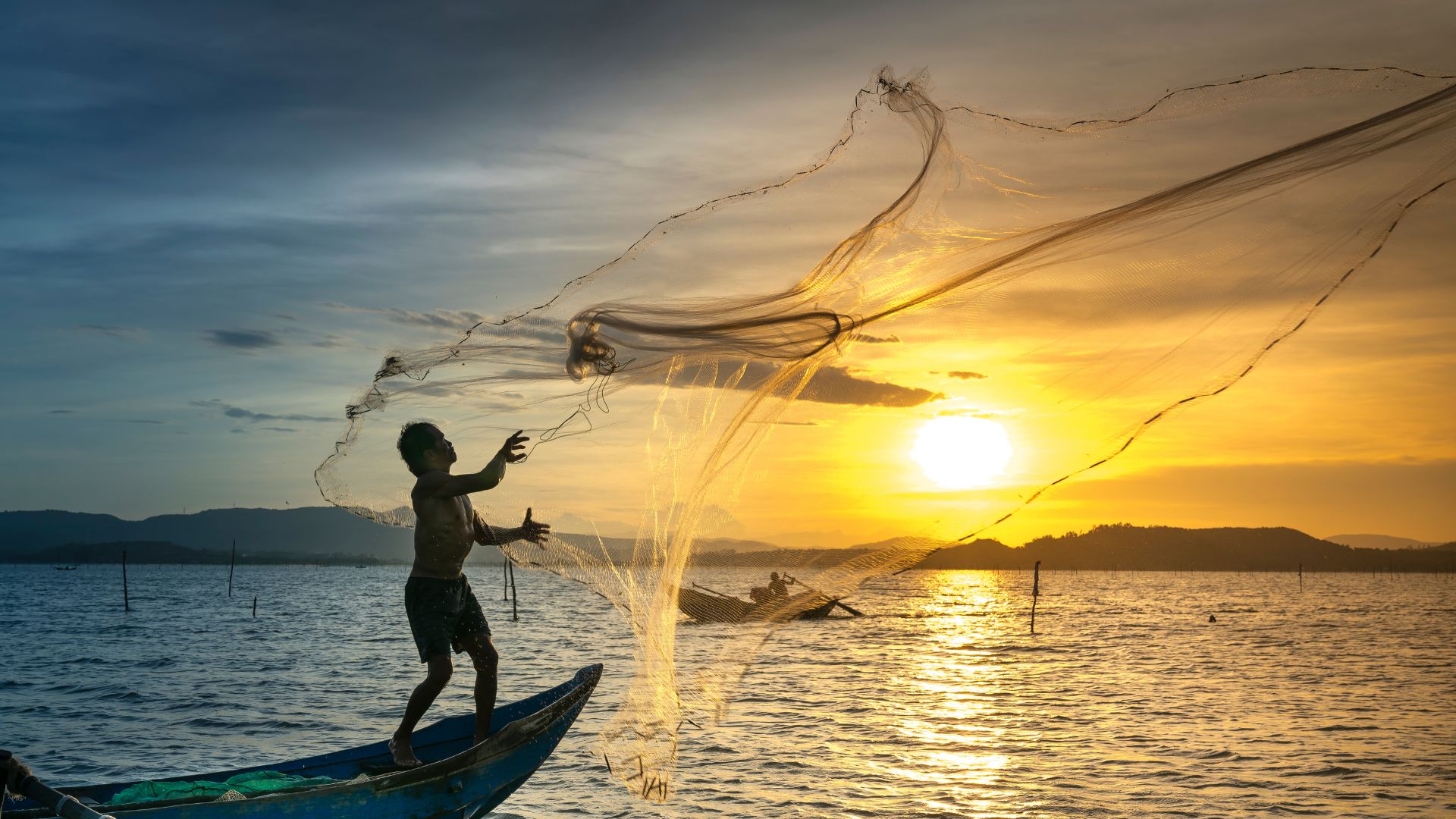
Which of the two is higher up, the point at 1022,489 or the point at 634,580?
the point at 1022,489

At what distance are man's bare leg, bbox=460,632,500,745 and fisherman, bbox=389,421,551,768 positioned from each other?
0.01 m

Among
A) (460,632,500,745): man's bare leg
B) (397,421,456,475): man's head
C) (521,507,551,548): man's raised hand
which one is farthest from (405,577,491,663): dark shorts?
(397,421,456,475): man's head

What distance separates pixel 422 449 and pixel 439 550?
2.24 ft

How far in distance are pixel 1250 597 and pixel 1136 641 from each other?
70786 millimetres

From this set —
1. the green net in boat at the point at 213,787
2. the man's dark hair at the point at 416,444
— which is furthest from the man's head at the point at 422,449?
the green net in boat at the point at 213,787

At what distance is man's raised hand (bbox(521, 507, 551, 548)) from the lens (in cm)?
796

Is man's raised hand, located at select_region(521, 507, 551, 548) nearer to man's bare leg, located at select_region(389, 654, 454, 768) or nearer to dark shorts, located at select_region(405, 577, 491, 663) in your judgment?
dark shorts, located at select_region(405, 577, 491, 663)

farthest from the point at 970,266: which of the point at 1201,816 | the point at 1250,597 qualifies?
the point at 1250,597

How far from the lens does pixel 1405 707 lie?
2536cm

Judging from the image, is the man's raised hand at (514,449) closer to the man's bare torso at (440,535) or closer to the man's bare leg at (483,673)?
the man's bare torso at (440,535)

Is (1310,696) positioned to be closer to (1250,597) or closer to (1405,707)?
(1405,707)

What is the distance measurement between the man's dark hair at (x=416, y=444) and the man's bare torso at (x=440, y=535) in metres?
0.14

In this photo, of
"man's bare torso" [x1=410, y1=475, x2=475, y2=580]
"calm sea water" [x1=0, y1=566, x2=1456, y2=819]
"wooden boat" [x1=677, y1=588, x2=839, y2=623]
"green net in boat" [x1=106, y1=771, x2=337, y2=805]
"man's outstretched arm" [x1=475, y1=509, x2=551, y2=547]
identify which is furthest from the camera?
"calm sea water" [x1=0, y1=566, x2=1456, y2=819]

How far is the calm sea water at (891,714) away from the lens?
1418cm
